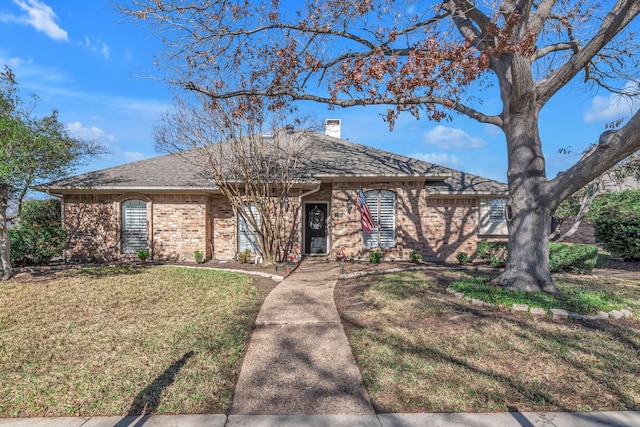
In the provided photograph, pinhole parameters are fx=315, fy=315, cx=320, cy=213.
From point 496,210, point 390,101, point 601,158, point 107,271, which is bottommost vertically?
point 107,271

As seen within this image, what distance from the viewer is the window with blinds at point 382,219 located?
11578 millimetres

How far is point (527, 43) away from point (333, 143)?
9.58 metres

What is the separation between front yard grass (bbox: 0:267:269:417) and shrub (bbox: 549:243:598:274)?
8461 millimetres

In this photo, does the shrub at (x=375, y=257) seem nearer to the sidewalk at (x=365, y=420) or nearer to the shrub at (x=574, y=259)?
the shrub at (x=574, y=259)

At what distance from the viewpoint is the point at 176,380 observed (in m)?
3.39

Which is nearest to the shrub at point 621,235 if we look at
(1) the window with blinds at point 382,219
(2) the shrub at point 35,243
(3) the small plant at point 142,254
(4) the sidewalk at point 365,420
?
(1) the window with blinds at point 382,219

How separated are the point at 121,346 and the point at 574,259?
441 inches

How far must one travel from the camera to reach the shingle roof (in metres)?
11.0

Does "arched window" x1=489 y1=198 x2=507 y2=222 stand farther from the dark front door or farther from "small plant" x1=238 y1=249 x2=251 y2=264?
"small plant" x1=238 y1=249 x2=251 y2=264

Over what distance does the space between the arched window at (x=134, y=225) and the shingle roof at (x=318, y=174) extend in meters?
0.86

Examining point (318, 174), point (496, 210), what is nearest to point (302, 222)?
point (318, 174)

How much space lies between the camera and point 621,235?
1181 cm

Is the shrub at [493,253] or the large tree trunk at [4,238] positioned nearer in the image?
the large tree trunk at [4,238]

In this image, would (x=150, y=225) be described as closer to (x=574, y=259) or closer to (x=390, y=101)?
(x=390, y=101)
